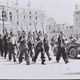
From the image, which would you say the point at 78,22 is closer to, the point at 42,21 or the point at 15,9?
the point at 42,21

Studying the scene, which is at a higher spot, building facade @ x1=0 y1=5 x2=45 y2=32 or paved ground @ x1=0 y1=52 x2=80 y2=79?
building facade @ x1=0 y1=5 x2=45 y2=32

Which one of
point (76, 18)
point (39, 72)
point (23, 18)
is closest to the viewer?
point (39, 72)

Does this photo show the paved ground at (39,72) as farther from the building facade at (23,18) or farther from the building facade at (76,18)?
the building facade at (76,18)

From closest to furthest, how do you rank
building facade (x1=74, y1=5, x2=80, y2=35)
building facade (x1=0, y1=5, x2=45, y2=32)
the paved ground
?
1. the paved ground
2. building facade (x1=0, y1=5, x2=45, y2=32)
3. building facade (x1=74, y1=5, x2=80, y2=35)

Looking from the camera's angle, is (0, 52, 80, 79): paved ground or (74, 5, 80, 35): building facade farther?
(74, 5, 80, 35): building facade

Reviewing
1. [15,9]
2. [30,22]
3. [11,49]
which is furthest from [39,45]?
[30,22]

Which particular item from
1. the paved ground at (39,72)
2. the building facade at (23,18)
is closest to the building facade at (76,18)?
the building facade at (23,18)

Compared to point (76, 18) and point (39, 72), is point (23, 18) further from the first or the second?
point (39, 72)

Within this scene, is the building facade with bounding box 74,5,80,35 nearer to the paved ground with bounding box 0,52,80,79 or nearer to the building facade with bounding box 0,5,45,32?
the building facade with bounding box 0,5,45,32

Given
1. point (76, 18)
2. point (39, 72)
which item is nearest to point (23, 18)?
point (76, 18)

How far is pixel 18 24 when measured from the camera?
91.2 metres

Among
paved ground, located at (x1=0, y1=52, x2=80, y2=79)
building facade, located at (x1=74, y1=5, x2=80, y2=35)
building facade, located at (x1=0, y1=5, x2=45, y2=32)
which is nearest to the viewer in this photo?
paved ground, located at (x1=0, y1=52, x2=80, y2=79)

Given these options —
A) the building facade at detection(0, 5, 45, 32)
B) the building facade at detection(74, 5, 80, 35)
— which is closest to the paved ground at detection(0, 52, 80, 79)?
the building facade at detection(0, 5, 45, 32)

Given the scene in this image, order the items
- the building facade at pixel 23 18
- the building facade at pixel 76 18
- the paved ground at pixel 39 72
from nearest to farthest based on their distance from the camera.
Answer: the paved ground at pixel 39 72 < the building facade at pixel 23 18 < the building facade at pixel 76 18
